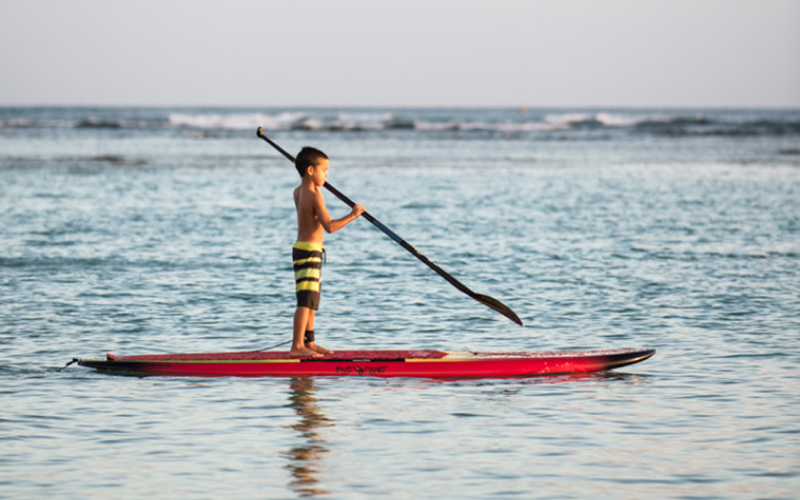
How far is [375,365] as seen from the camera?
29.0 ft

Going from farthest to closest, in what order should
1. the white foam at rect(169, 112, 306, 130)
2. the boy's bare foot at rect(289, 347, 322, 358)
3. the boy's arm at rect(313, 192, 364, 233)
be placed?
the white foam at rect(169, 112, 306, 130)
the boy's bare foot at rect(289, 347, 322, 358)
the boy's arm at rect(313, 192, 364, 233)

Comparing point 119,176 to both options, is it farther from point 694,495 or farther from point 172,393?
point 694,495

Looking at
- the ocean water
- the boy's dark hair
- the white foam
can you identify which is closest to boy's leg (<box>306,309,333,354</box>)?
the ocean water

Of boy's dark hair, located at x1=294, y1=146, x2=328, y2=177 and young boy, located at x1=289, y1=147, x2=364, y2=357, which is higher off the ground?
boy's dark hair, located at x1=294, y1=146, x2=328, y2=177

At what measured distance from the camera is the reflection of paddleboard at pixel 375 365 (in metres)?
8.82

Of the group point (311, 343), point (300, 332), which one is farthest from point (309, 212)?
point (311, 343)

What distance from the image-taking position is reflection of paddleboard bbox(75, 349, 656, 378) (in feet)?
28.9

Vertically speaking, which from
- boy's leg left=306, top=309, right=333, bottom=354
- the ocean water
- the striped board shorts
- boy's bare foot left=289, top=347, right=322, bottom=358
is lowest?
the ocean water

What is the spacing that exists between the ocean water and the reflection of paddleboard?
120 mm

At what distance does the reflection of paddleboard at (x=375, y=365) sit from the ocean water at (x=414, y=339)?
0.12 meters

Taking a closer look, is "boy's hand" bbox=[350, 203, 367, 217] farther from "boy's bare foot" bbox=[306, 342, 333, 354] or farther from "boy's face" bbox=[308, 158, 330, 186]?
"boy's bare foot" bbox=[306, 342, 333, 354]

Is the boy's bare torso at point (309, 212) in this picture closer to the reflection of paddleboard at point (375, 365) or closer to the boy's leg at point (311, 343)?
the boy's leg at point (311, 343)

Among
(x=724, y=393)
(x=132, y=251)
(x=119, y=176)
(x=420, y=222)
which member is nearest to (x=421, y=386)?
(x=724, y=393)

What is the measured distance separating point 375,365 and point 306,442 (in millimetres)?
1929
